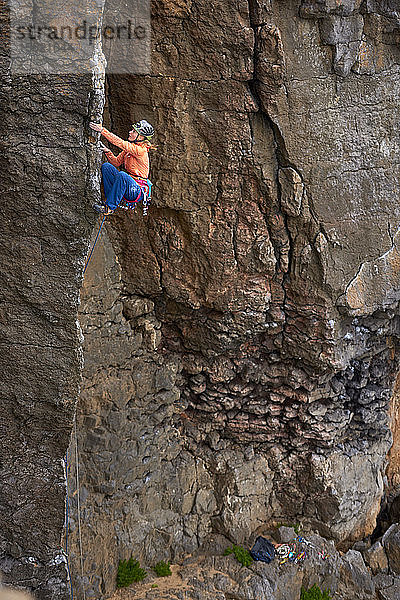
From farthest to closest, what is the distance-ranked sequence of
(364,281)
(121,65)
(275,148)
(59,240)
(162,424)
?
(162,424), (364,281), (275,148), (121,65), (59,240)

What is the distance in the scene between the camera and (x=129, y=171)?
5.72 metres

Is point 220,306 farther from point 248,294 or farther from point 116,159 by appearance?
point 116,159

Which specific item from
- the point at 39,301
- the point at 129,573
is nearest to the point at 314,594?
the point at 129,573

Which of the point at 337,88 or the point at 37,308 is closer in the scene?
the point at 37,308

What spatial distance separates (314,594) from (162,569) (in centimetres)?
177

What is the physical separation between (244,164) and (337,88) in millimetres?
1164

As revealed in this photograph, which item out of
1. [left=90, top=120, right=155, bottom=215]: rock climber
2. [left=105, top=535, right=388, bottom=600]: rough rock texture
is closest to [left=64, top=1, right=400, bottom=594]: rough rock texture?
[left=105, top=535, right=388, bottom=600]: rough rock texture

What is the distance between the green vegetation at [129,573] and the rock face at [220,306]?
176mm

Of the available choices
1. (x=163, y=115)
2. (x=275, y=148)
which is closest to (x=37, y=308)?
(x=163, y=115)

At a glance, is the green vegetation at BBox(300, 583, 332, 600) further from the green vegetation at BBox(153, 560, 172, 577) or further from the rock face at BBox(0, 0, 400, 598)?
the green vegetation at BBox(153, 560, 172, 577)

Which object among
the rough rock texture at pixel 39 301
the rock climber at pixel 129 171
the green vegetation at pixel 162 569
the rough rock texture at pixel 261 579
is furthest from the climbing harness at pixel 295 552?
the rock climber at pixel 129 171

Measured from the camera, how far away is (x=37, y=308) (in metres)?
5.58

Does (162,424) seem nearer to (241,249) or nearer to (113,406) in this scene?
(113,406)

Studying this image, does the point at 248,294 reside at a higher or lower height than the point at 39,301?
higher
